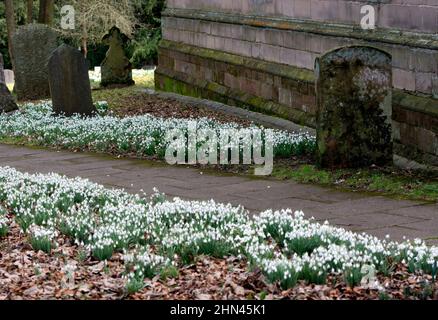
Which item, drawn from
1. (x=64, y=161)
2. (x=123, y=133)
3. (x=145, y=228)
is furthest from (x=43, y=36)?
(x=145, y=228)

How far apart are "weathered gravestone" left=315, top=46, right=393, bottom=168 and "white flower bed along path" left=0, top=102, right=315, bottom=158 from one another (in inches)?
59.9

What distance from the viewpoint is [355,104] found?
11570mm

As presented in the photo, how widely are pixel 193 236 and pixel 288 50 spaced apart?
1046cm

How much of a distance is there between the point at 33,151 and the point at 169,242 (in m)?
8.19

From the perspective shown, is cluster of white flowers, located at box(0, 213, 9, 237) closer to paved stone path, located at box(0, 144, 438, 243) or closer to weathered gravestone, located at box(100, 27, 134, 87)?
paved stone path, located at box(0, 144, 438, 243)

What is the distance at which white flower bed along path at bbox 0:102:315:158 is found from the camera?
13.9m

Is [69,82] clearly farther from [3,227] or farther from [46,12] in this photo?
[46,12]

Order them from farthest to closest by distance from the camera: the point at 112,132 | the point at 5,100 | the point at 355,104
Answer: the point at 5,100 → the point at 112,132 → the point at 355,104

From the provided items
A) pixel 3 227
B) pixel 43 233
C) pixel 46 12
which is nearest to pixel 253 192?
pixel 3 227

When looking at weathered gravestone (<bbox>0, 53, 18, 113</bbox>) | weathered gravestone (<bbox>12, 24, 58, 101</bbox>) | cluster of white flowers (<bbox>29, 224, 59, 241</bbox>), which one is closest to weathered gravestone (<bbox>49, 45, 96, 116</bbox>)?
weathered gravestone (<bbox>0, 53, 18, 113</bbox>)

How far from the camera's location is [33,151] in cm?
1534

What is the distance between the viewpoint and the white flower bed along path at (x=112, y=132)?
1392 cm

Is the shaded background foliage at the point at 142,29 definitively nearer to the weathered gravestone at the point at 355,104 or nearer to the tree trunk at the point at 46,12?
the tree trunk at the point at 46,12
